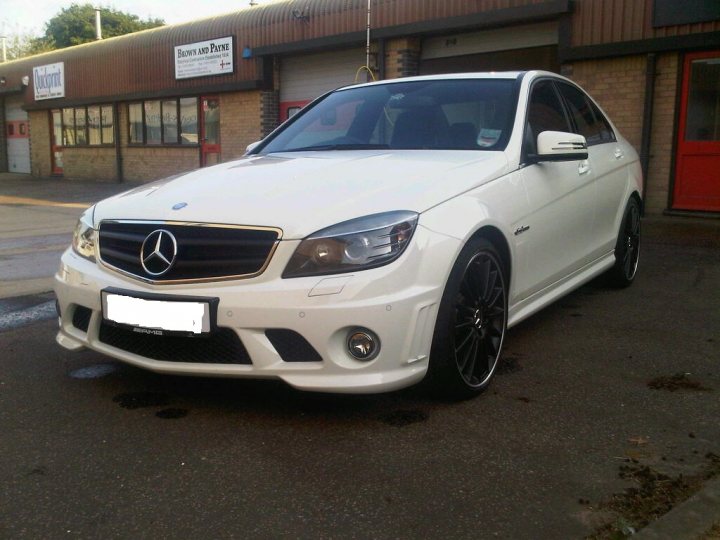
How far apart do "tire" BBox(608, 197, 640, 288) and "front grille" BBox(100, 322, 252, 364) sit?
11.4 feet

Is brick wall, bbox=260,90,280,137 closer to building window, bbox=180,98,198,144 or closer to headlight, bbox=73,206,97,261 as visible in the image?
building window, bbox=180,98,198,144

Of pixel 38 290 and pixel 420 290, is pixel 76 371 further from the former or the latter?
pixel 38 290

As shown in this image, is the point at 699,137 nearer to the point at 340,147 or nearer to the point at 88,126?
the point at 340,147

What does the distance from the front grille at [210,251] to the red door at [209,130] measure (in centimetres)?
1552

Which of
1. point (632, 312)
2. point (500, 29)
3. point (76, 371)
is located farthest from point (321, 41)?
point (76, 371)

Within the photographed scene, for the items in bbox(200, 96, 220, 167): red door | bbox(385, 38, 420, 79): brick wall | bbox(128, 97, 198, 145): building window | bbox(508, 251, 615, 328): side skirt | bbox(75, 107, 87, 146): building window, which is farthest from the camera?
bbox(75, 107, 87, 146): building window

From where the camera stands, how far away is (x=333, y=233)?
2.92 m

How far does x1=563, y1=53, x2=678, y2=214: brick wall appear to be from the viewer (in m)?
10.5

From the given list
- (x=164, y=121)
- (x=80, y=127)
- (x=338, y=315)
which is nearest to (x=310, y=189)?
(x=338, y=315)

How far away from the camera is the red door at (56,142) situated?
82.7ft

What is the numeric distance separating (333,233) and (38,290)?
13.4 ft

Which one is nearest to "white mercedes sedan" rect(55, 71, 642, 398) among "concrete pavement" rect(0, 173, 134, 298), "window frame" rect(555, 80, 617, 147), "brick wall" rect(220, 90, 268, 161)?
"window frame" rect(555, 80, 617, 147)

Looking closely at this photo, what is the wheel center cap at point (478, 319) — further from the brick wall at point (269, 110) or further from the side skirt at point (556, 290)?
the brick wall at point (269, 110)

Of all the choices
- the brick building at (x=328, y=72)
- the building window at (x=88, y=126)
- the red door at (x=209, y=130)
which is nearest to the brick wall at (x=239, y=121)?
the brick building at (x=328, y=72)
